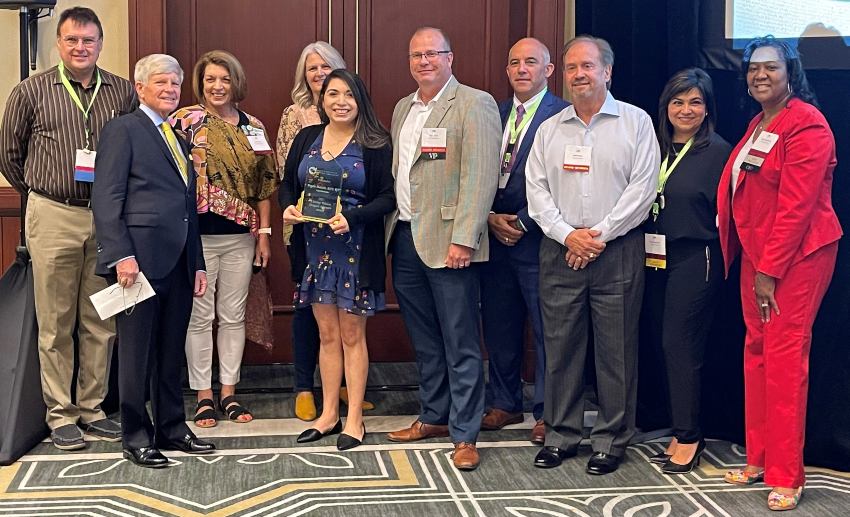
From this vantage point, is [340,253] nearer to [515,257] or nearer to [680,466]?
[515,257]

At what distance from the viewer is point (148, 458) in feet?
12.1

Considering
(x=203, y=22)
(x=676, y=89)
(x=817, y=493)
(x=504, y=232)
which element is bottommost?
(x=817, y=493)

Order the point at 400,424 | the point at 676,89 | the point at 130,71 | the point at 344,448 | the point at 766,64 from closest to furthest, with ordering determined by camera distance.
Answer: the point at 766,64
the point at 676,89
the point at 344,448
the point at 400,424
the point at 130,71

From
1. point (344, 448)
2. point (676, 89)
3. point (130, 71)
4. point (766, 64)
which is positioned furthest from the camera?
point (130, 71)

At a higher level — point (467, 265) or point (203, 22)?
point (203, 22)

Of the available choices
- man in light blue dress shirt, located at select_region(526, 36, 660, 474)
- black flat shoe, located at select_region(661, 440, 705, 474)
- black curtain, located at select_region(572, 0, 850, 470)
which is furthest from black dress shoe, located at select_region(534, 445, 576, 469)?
black curtain, located at select_region(572, 0, 850, 470)

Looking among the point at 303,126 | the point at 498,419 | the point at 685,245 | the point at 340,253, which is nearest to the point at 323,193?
the point at 340,253

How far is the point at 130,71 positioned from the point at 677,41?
252 cm

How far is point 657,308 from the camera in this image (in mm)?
3789

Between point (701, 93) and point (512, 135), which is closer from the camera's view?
point (701, 93)

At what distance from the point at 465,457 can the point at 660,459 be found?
0.74m

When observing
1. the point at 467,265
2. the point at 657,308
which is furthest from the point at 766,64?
the point at 467,265

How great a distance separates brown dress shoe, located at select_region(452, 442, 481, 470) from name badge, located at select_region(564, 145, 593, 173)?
1.08 m

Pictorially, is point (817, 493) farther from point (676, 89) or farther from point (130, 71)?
point (130, 71)
